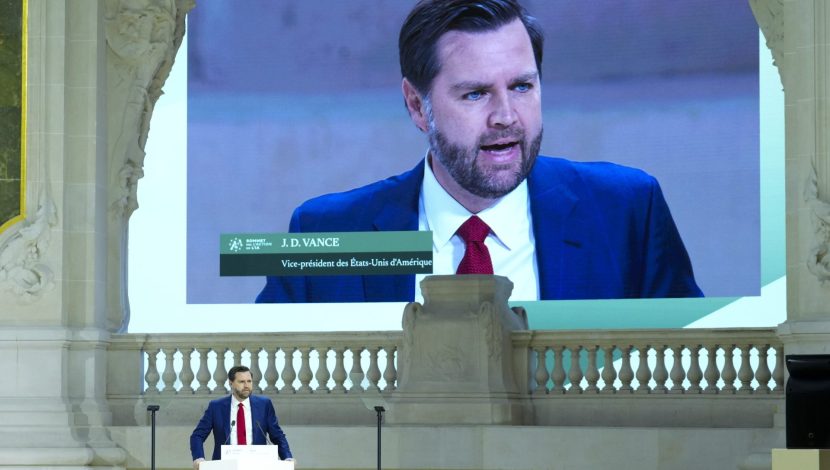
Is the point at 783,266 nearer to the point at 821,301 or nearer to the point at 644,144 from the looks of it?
the point at 644,144

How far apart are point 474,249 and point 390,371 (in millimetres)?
2307

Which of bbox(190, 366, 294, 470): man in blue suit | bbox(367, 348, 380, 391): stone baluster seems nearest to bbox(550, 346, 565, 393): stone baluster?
bbox(367, 348, 380, 391): stone baluster

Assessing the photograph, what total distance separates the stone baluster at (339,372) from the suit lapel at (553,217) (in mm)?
2609

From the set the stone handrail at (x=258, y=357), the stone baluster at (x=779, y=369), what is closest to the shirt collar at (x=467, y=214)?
the stone handrail at (x=258, y=357)

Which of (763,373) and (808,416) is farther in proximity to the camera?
(763,373)

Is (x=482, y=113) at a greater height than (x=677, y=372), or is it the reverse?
(x=482, y=113)

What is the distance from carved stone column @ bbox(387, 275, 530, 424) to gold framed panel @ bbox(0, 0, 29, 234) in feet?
13.3

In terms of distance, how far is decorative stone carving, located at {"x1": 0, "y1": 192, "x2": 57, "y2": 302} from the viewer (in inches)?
760

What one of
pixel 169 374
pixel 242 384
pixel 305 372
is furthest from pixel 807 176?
pixel 169 374

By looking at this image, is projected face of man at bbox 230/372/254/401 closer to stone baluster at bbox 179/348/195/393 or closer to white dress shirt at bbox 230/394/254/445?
white dress shirt at bbox 230/394/254/445

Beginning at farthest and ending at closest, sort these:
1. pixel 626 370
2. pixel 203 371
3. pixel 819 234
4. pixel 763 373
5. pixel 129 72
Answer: pixel 129 72 → pixel 203 371 → pixel 626 370 → pixel 763 373 → pixel 819 234

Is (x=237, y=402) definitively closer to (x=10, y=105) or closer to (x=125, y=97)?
(x=10, y=105)

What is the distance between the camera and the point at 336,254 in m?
21.8

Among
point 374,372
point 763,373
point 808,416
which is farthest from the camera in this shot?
point 374,372
